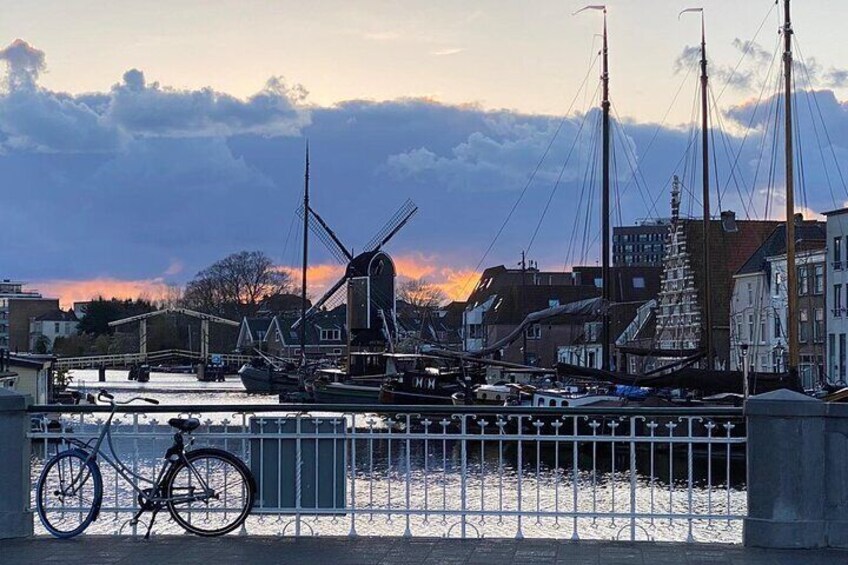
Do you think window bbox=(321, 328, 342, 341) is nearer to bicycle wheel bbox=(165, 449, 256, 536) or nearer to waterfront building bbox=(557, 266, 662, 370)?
waterfront building bbox=(557, 266, 662, 370)

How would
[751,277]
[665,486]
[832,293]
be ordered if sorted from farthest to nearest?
[751,277], [832,293], [665,486]

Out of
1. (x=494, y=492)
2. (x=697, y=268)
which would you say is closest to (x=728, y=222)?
(x=697, y=268)

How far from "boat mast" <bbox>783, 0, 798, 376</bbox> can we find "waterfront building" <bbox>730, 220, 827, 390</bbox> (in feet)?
59.7

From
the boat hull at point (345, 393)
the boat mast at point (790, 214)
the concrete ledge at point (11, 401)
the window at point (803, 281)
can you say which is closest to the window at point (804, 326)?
the window at point (803, 281)

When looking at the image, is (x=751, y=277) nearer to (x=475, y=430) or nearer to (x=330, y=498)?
(x=475, y=430)

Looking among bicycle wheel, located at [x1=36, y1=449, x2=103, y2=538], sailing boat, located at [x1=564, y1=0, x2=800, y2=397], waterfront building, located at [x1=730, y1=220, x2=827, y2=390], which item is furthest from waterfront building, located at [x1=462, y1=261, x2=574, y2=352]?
bicycle wheel, located at [x1=36, y1=449, x2=103, y2=538]

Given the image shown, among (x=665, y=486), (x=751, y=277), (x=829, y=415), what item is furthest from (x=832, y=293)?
(x=829, y=415)

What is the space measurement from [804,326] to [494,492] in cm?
4442

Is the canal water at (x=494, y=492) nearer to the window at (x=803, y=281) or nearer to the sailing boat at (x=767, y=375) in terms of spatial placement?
the sailing boat at (x=767, y=375)

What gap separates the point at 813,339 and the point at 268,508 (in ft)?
205

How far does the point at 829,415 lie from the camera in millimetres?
11711

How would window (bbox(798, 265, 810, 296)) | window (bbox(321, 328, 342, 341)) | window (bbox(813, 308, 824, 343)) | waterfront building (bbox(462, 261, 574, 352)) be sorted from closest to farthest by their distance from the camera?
window (bbox(813, 308, 824, 343))
window (bbox(798, 265, 810, 296))
waterfront building (bbox(462, 261, 574, 352))
window (bbox(321, 328, 342, 341))

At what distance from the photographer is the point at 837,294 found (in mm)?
68750

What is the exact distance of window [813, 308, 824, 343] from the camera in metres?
70.1
